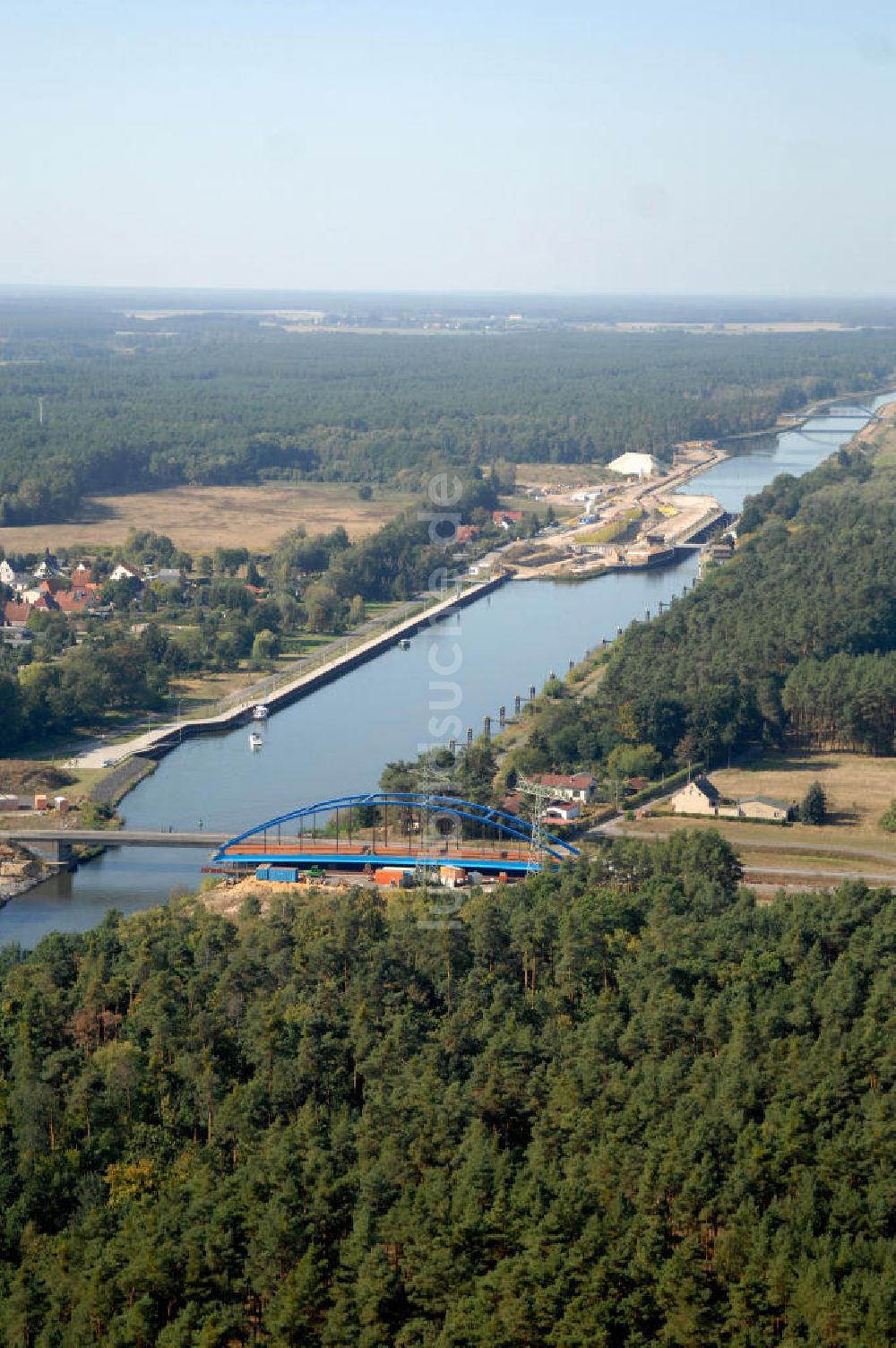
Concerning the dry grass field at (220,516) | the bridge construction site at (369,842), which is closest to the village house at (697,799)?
the bridge construction site at (369,842)

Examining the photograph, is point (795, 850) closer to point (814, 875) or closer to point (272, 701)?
point (814, 875)

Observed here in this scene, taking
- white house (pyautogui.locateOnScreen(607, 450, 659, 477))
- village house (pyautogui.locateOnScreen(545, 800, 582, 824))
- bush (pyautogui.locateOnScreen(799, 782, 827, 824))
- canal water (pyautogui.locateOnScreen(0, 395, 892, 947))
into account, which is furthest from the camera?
white house (pyautogui.locateOnScreen(607, 450, 659, 477))

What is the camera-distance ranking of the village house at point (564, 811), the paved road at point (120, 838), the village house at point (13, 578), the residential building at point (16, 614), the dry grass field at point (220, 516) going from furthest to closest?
the dry grass field at point (220, 516)
the village house at point (13, 578)
the residential building at point (16, 614)
the village house at point (564, 811)
the paved road at point (120, 838)

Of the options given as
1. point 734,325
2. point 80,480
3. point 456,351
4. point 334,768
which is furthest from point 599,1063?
point 734,325

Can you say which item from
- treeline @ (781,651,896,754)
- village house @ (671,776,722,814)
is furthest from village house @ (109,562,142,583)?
village house @ (671,776,722,814)

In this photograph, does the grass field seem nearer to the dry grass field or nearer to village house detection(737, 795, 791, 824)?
village house detection(737, 795, 791, 824)

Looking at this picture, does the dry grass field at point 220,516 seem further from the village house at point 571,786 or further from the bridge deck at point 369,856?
the bridge deck at point 369,856
